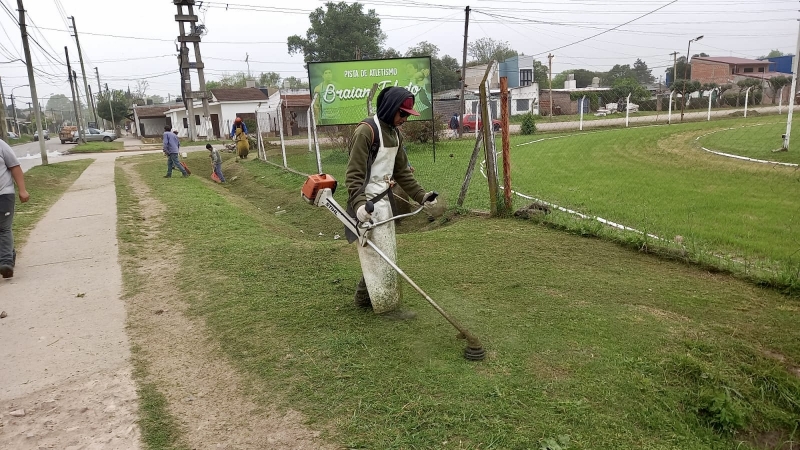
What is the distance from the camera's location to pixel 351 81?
1283cm

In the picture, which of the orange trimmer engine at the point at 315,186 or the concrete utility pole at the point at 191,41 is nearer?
the orange trimmer engine at the point at 315,186

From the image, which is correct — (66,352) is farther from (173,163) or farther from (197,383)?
(173,163)

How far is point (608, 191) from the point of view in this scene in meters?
8.72

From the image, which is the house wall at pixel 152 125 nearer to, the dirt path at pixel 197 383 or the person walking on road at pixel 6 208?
the person walking on road at pixel 6 208

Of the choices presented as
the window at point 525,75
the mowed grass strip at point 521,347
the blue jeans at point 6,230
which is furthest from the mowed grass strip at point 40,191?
the window at point 525,75

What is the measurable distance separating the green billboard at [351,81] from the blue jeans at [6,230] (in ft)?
25.3

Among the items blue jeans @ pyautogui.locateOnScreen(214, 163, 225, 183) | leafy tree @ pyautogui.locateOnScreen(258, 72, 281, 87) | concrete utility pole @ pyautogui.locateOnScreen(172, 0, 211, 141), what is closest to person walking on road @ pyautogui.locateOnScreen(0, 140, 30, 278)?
blue jeans @ pyautogui.locateOnScreen(214, 163, 225, 183)

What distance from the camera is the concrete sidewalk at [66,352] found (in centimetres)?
300

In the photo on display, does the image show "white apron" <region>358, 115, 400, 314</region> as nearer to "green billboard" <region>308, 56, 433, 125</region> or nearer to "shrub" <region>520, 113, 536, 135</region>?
"green billboard" <region>308, 56, 433, 125</region>

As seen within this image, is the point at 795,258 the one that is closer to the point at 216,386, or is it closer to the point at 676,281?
the point at 676,281

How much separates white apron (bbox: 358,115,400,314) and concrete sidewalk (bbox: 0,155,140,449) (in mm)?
1743

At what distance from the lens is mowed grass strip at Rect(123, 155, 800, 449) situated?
2893mm

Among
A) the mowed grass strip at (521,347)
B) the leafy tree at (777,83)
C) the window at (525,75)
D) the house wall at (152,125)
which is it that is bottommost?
the mowed grass strip at (521,347)

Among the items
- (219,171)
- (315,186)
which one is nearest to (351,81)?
(219,171)
